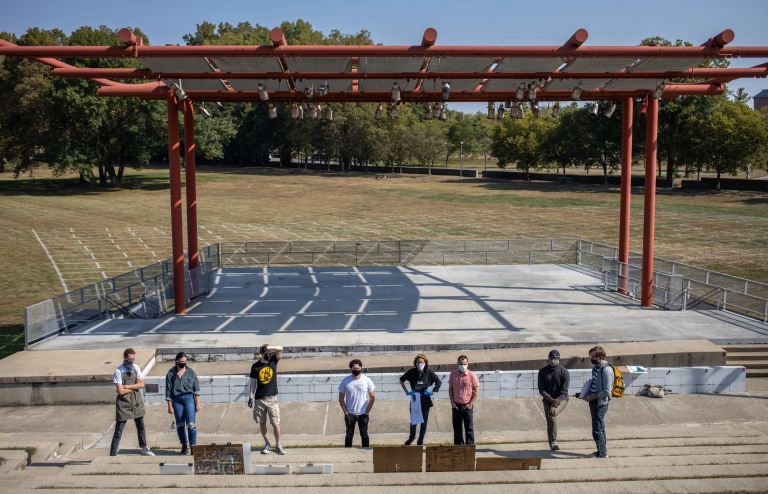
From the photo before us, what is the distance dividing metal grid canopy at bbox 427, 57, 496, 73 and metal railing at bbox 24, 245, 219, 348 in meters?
9.43

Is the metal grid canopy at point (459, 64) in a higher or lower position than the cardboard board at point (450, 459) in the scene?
higher

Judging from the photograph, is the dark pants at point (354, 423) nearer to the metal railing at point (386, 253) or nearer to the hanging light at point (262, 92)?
the hanging light at point (262, 92)

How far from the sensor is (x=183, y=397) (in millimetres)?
9547

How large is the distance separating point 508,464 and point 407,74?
10.4 m

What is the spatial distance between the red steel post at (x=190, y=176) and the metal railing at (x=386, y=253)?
5298 mm

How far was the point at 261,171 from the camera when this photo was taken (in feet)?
324

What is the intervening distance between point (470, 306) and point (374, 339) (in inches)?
170

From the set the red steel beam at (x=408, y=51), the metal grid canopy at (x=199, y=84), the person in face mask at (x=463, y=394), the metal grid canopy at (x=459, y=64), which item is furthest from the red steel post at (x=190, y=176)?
the person in face mask at (x=463, y=394)

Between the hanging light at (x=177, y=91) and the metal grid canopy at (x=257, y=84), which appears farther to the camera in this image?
the metal grid canopy at (x=257, y=84)

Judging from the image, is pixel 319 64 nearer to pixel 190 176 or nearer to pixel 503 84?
pixel 503 84

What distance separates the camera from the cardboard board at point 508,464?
7.89 metres

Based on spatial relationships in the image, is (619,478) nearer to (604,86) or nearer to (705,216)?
(604,86)

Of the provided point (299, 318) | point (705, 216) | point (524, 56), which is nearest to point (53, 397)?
point (299, 318)

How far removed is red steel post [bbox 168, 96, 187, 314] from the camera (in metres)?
18.2
